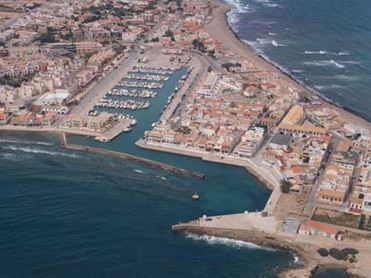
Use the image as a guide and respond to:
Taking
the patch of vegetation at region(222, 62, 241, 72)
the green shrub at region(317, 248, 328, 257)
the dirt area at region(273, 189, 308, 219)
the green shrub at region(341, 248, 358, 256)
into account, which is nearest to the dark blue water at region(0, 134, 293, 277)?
the dirt area at region(273, 189, 308, 219)

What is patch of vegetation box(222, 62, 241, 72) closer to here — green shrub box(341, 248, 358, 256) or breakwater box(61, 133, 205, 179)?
breakwater box(61, 133, 205, 179)

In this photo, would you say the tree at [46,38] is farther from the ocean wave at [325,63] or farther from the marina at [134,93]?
the ocean wave at [325,63]

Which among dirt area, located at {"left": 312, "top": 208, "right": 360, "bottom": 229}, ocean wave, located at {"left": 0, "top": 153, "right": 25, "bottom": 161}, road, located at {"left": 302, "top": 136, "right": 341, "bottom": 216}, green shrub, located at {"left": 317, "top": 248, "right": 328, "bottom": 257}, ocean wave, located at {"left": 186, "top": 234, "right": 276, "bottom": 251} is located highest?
dirt area, located at {"left": 312, "top": 208, "right": 360, "bottom": 229}

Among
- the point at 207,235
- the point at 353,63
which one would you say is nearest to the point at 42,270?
the point at 207,235

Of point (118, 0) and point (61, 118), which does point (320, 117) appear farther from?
point (118, 0)

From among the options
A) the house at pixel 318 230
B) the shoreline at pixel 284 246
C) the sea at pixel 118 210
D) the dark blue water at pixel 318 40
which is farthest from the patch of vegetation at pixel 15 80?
the house at pixel 318 230

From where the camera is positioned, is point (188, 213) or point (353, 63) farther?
point (353, 63)

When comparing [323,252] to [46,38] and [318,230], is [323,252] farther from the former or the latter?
[46,38]
